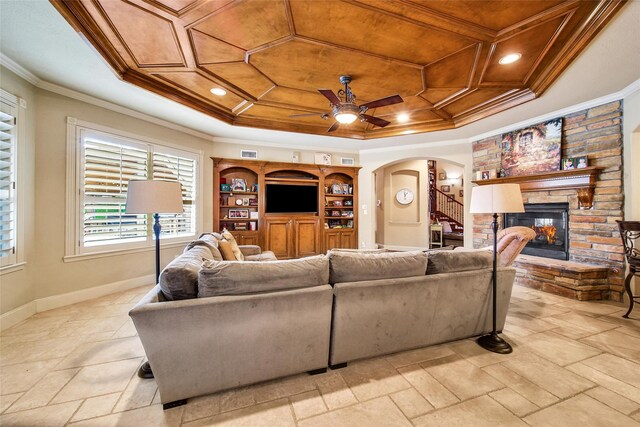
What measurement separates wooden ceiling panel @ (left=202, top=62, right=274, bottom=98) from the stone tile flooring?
297cm

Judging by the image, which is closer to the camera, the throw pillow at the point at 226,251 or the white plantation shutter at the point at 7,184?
the white plantation shutter at the point at 7,184

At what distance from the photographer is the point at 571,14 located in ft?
7.06

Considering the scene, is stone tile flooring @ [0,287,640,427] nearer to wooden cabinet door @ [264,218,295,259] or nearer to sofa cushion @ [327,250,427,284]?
sofa cushion @ [327,250,427,284]

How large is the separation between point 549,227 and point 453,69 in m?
3.20

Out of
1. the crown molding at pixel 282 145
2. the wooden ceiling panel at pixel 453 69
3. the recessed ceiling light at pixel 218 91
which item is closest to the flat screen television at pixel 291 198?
the crown molding at pixel 282 145

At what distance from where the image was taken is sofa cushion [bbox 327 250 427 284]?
201 cm

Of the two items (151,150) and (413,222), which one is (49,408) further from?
(413,222)

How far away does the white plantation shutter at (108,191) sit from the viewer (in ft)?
11.6

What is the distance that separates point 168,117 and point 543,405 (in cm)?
543

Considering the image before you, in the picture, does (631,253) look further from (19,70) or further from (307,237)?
(19,70)

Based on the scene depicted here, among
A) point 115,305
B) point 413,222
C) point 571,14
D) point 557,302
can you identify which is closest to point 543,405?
point 557,302

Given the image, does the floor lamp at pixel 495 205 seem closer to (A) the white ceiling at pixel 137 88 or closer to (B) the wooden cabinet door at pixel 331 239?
(A) the white ceiling at pixel 137 88

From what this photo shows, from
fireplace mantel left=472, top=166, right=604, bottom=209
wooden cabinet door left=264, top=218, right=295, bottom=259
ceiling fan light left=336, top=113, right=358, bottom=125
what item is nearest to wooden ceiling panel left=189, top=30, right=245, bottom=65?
ceiling fan light left=336, top=113, right=358, bottom=125

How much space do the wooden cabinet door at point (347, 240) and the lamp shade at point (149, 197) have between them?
4.48 metres
